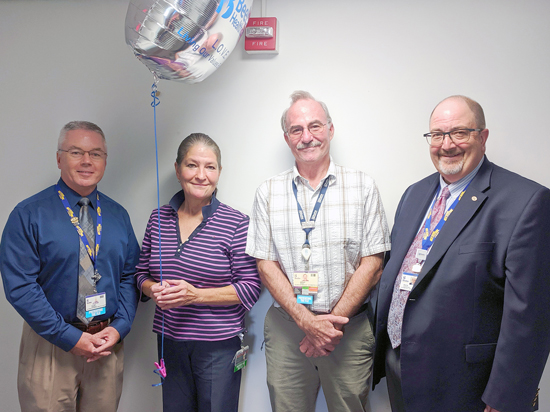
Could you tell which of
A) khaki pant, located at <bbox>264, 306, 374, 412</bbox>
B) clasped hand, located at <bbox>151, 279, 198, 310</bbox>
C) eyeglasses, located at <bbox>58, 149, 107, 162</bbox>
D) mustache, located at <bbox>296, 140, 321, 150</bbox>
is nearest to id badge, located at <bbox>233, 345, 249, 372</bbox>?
khaki pant, located at <bbox>264, 306, 374, 412</bbox>

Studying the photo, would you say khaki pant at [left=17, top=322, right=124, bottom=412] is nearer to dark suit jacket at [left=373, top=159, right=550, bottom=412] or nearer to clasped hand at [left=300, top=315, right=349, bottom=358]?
clasped hand at [left=300, top=315, right=349, bottom=358]

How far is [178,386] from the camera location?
204 centimetres

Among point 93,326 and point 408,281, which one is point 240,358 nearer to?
point 93,326

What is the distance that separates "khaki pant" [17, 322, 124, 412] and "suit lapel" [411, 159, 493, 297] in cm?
170

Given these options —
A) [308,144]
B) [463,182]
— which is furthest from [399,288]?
[308,144]

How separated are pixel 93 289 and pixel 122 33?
1.70 meters

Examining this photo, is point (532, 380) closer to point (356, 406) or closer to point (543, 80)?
point (356, 406)

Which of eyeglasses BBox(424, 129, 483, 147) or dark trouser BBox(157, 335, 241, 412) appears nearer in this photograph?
eyeglasses BBox(424, 129, 483, 147)

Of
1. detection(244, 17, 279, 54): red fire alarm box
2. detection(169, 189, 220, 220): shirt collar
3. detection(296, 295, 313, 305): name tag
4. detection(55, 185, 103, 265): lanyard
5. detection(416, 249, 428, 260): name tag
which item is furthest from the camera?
detection(244, 17, 279, 54): red fire alarm box

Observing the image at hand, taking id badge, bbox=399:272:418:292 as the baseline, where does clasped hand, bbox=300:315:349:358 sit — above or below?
below

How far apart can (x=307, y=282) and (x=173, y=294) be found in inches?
26.9

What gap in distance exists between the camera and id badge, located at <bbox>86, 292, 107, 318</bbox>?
189 centimetres

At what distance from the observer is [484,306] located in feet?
4.83

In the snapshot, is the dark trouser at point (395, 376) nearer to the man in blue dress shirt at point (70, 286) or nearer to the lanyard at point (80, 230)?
the man in blue dress shirt at point (70, 286)
